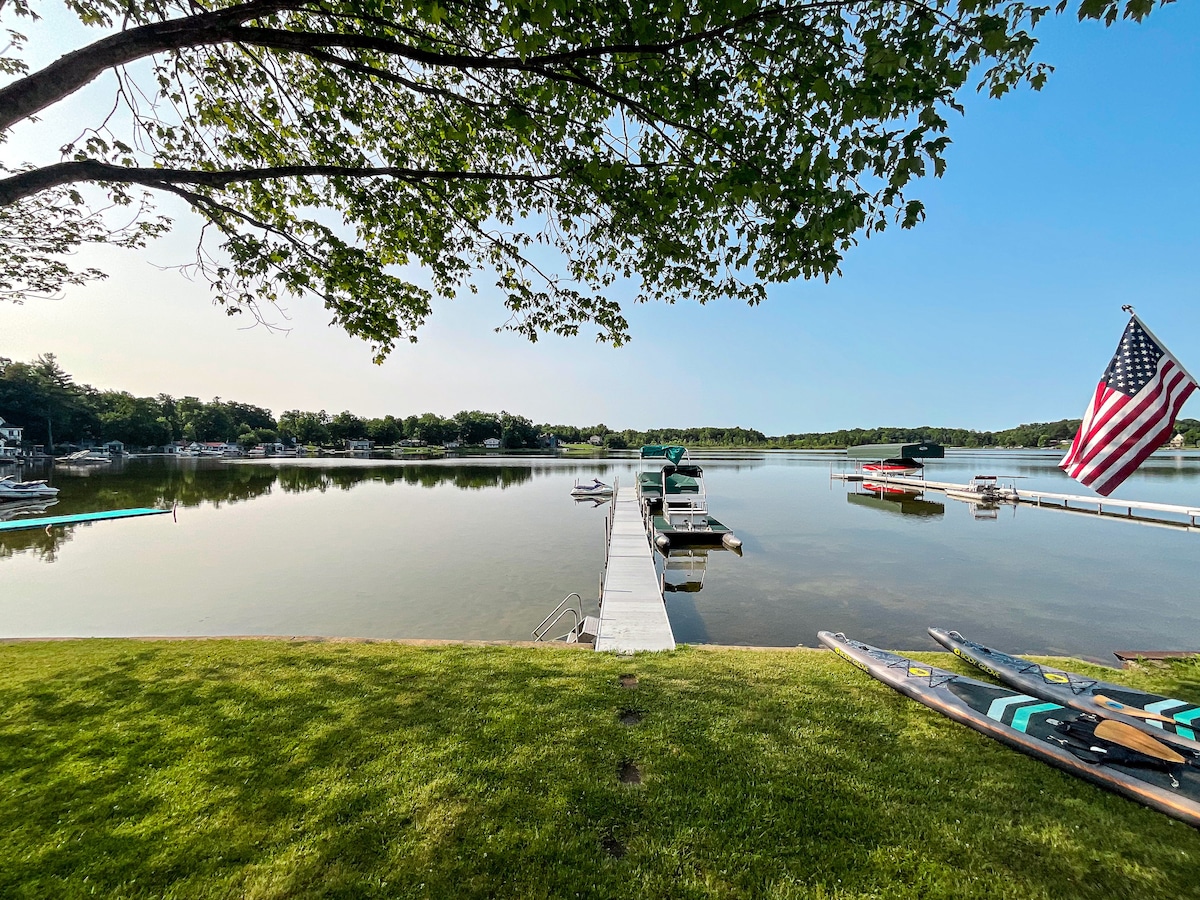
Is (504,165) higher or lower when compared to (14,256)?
higher

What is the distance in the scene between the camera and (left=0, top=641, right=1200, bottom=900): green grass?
2.43 m

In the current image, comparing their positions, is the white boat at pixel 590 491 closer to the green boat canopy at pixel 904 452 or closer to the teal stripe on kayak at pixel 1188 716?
the green boat canopy at pixel 904 452

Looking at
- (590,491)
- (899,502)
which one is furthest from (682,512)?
(899,502)

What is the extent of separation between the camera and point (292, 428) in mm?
119500

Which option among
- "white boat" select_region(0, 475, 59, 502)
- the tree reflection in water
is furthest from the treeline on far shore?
"white boat" select_region(0, 475, 59, 502)

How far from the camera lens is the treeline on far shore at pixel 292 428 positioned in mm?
66562

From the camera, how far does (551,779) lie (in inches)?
126

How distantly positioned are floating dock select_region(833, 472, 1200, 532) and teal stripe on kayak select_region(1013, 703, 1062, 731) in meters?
27.5

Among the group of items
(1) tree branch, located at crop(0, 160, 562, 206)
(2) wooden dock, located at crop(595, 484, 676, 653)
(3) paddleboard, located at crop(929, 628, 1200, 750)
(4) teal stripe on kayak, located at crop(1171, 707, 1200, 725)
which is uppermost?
(1) tree branch, located at crop(0, 160, 562, 206)

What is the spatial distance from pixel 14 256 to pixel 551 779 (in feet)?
41.2

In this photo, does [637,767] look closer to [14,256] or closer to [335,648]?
[335,648]

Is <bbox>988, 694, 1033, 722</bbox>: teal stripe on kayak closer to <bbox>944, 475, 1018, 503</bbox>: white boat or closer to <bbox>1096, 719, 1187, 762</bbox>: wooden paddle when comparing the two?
<bbox>1096, 719, 1187, 762</bbox>: wooden paddle

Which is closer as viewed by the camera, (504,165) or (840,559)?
(504,165)

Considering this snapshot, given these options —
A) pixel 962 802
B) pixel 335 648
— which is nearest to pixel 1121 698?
pixel 962 802
